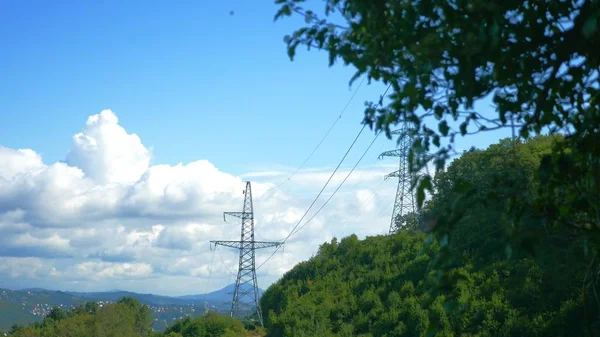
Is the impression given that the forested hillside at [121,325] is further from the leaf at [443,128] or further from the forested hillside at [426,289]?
the leaf at [443,128]

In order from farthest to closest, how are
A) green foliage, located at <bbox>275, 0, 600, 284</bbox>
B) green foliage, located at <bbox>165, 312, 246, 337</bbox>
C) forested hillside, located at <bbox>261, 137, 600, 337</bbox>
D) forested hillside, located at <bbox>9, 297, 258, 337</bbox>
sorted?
forested hillside, located at <bbox>9, 297, 258, 337</bbox> → green foliage, located at <bbox>165, 312, 246, 337</bbox> → forested hillside, located at <bbox>261, 137, 600, 337</bbox> → green foliage, located at <bbox>275, 0, 600, 284</bbox>

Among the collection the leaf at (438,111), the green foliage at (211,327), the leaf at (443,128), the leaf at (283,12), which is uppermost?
the leaf at (283,12)

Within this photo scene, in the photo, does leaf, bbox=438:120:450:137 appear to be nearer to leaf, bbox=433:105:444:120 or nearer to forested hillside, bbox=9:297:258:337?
leaf, bbox=433:105:444:120

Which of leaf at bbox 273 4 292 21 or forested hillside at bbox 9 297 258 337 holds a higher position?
leaf at bbox 273 4 292 21

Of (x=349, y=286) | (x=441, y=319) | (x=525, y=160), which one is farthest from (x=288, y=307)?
(x=525, y=160)

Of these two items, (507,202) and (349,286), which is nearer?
(507,202)

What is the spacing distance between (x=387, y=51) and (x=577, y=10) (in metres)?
1.37

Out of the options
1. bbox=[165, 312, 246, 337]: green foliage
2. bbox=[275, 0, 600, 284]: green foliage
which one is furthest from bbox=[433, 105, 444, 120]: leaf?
bbox=[165, 312, 246, 337]: green foliage

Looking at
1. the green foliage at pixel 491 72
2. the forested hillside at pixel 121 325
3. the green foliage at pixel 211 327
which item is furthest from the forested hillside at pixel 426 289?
the green foliage at pixel 491 72

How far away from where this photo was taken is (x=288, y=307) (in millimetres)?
49781

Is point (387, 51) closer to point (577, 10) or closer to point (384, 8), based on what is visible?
point (384, 8)

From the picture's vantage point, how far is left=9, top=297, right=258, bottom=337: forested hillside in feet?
170

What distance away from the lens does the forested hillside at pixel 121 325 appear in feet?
170

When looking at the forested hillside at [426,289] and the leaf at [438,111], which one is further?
the forested hillside at [426,289]
